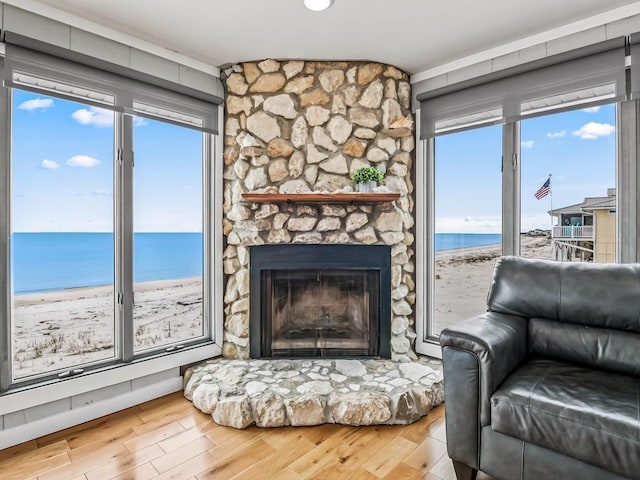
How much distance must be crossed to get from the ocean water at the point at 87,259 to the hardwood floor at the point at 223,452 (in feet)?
3.02

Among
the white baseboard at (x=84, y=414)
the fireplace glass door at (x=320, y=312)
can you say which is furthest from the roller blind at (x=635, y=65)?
the white baseboard at (x=84, y=414)

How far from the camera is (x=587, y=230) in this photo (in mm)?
2389

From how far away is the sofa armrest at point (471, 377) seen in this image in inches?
61.9

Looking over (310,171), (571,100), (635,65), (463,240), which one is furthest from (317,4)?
(463,240)

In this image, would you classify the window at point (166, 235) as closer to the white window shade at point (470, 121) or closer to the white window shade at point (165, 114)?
the white window shade at point (165, 114)

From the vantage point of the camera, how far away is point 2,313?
2.01 meters

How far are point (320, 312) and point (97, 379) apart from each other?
1624 millimetres

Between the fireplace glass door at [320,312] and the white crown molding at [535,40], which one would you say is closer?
the white crown molding at [535,40]

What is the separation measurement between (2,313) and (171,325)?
3.39ft

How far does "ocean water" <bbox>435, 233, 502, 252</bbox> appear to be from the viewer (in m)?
2.79

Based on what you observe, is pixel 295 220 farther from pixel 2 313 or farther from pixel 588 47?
pixel 588 47

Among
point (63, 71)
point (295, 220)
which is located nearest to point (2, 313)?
point (63, 71)

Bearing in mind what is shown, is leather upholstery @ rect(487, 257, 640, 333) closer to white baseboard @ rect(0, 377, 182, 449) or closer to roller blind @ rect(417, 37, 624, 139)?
roller blind @ rect(417, 37, 624, 139)

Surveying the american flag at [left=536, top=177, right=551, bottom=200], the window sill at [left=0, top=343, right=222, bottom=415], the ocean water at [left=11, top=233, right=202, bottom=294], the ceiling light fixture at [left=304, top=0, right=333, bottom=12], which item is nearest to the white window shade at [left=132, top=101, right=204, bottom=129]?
the ocean water at [left=11, top=233, right=202, bottom=294]
